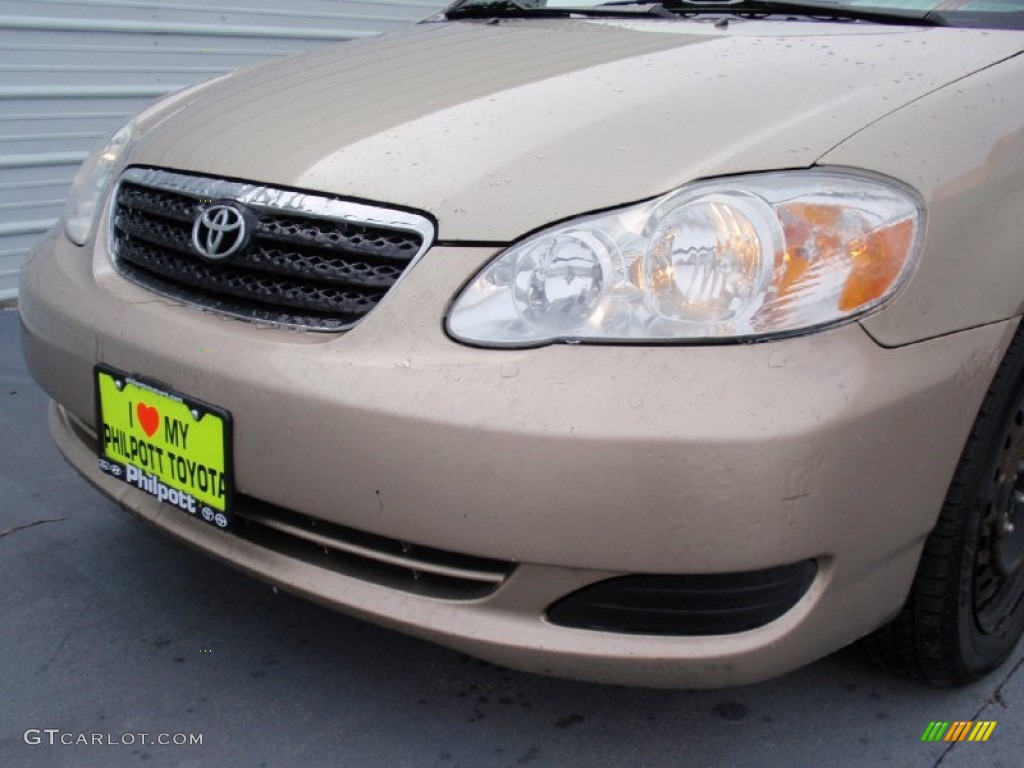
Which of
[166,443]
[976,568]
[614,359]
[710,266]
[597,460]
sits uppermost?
[710,266]

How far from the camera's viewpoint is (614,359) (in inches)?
60.6

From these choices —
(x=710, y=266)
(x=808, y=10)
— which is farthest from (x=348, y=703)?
(x=808, y=10)

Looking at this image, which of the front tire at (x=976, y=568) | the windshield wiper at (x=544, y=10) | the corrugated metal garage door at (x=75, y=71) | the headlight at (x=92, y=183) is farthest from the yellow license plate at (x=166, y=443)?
the corrugated metal garage door at (x=75, y=71)

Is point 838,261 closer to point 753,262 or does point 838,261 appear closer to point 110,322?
point 753,262

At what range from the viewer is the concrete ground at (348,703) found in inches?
75.2

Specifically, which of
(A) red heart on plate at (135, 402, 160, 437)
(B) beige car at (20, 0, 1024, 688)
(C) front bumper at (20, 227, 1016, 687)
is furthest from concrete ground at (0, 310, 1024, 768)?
(A) red heart on plate at (135, 402, 160, 437)

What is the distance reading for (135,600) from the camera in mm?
2379

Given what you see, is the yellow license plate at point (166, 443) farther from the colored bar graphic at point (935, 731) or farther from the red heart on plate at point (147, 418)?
the colored bar graphic at point (935, 731)

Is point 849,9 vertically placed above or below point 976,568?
above

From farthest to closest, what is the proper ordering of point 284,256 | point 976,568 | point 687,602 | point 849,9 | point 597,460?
point 849,9 → point 976,568 → point 284,256 → point 687,602 → point 597,460

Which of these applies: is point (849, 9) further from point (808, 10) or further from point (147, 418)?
point (147, 418)

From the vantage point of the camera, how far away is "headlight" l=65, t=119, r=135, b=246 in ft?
7.59

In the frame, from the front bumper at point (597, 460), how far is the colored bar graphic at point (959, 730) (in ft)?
1.24

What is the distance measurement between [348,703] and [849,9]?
1701 millimetres
